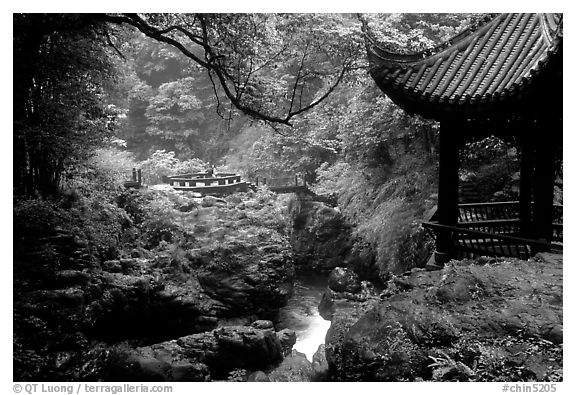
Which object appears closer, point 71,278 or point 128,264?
point 71,278

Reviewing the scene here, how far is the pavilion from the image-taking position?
4695 mm

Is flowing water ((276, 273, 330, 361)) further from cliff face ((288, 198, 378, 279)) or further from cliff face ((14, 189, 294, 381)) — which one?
cliff face ((288, 198, 378, 279))

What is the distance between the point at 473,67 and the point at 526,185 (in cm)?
203

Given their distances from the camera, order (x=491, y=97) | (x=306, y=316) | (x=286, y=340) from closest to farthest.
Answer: (x=491, y=97) → (x=286, y=340) → (x=306, y=316)

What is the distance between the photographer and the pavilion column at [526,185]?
5.60 meters

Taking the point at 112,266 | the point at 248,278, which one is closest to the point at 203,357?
the point at 112,266

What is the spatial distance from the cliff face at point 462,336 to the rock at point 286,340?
3691 millimetres

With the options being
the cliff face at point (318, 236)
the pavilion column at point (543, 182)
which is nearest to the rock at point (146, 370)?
the pavilion column at point (543, 182)

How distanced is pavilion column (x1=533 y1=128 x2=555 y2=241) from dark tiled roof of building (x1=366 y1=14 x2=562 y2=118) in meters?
0.86

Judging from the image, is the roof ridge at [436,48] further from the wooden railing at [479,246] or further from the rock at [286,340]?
the rock at [286,340]

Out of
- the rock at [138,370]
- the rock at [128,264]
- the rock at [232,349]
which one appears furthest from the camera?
the rock at [128,264]

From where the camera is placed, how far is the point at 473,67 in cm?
518

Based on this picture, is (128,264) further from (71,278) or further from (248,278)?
(248,278)
